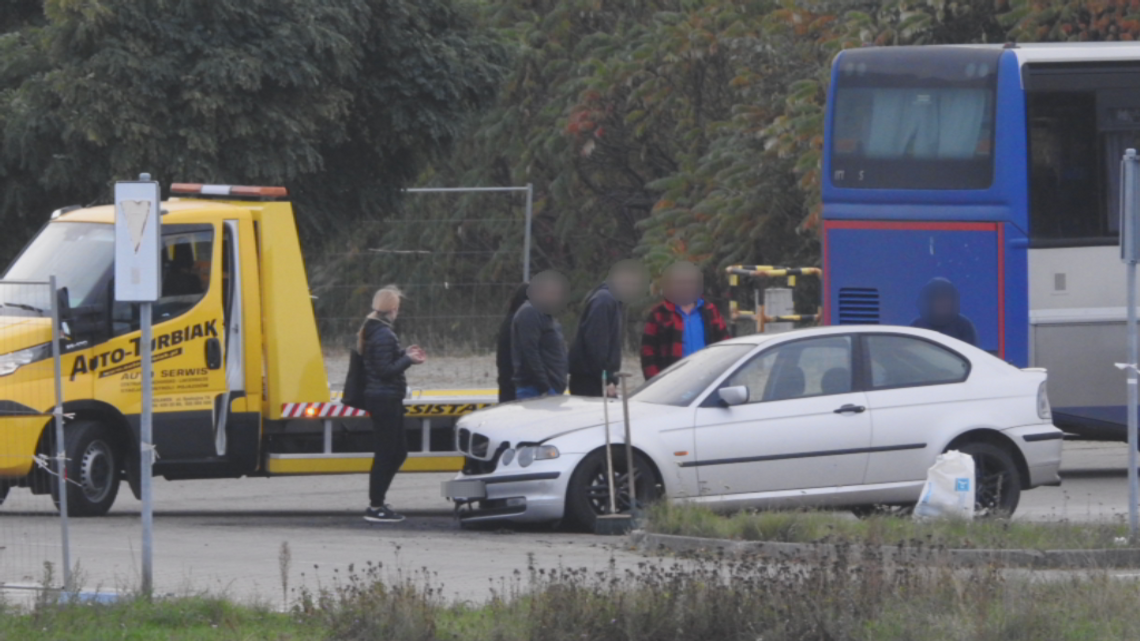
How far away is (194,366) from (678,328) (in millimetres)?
3785

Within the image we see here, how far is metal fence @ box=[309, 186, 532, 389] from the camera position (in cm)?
1783

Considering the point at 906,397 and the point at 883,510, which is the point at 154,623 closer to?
the point at 883,510

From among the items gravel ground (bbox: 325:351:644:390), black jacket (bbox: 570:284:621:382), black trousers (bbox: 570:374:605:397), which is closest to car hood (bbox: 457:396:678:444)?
black jacket (bbox: 570:284:621:382)

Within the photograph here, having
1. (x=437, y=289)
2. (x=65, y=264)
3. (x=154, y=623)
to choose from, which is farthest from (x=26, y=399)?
(x=437, y=289)

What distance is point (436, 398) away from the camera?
13648 millimetres

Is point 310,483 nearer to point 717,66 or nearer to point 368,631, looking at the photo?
point 368,631

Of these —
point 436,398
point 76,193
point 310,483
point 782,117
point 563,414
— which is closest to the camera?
point 563,414

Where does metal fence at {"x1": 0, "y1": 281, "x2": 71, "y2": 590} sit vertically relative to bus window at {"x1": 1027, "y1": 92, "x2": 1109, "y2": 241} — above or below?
below

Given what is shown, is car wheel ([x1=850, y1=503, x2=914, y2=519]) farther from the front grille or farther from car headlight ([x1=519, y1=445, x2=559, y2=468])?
the front grille

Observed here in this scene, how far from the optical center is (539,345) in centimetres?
1273

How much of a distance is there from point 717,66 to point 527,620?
2132 cm

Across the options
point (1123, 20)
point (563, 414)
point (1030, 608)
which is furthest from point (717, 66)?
point (1030, 608)

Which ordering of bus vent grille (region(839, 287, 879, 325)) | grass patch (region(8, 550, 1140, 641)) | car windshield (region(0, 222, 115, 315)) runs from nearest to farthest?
grass patch (region(8, 550, 1140, 641))
car windshield (region(0, 222, 115, 315))
bus vent grille (region(839, 287, 879, 325))

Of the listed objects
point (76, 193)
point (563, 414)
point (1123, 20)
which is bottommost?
point (563, 414)
